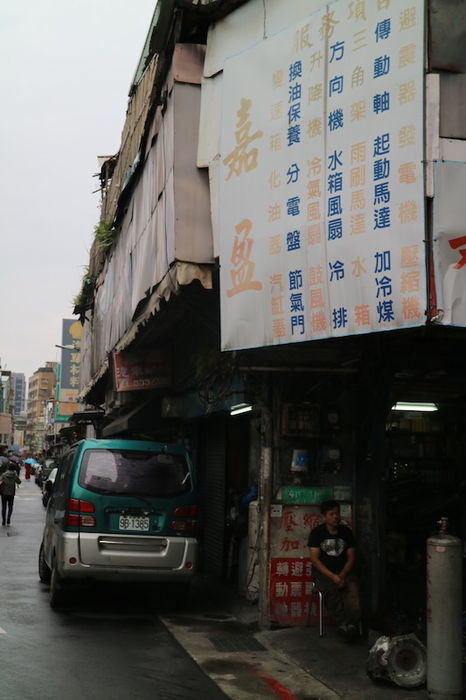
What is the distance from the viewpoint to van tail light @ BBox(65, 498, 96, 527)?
967 cm

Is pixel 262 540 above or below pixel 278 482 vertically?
below

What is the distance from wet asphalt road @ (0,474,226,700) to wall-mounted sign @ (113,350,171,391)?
4818 mm

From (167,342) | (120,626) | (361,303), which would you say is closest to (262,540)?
(120,626)

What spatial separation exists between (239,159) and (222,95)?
3.06ft

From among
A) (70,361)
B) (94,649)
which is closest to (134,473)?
(94,649)

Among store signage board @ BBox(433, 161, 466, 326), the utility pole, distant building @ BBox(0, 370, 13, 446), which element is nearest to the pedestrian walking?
the utility pole

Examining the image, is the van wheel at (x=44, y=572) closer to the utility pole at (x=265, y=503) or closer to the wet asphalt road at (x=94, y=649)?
the wet asphalt road at (x=94, y=649)

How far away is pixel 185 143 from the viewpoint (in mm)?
9680

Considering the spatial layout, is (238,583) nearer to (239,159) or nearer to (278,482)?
(278,482)

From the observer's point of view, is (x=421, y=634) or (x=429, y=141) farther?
(x=421, y=634)

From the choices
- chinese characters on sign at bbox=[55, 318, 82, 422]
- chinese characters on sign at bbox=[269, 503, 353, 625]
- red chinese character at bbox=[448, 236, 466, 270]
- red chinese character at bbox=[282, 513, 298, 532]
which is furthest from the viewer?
chinese characters on sign at bbox=[55, 318, 82, 422]

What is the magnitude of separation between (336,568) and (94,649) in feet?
8.55

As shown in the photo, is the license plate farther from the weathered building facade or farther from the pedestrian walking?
the pedestrian walking

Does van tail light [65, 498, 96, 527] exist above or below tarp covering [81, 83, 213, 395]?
below
